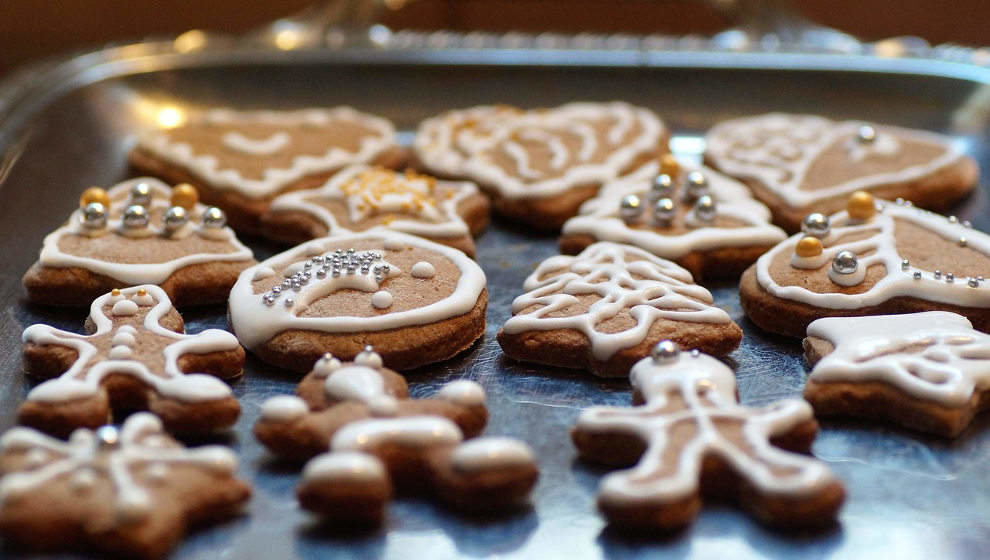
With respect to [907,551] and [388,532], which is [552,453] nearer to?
[388,532]

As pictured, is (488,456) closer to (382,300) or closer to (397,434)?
(397,434)

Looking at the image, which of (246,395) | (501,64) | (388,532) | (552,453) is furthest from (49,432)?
(501,64)

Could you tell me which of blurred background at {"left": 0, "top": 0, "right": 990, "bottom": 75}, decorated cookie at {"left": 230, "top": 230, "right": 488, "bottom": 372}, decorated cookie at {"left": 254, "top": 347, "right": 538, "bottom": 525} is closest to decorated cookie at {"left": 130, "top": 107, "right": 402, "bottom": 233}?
decorated cookie at {"left": 230, "top": 230, "right": 488, "bottom": 372}

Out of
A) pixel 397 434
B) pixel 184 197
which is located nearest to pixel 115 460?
pixel 397 434

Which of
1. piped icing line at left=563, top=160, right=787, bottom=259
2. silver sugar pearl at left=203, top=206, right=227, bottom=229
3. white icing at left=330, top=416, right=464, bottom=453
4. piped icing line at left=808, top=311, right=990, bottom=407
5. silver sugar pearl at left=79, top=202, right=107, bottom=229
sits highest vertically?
silver sugar pearl at left=79, top=202, right=107, bottom=229

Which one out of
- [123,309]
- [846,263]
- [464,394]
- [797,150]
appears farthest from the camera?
[797,150]

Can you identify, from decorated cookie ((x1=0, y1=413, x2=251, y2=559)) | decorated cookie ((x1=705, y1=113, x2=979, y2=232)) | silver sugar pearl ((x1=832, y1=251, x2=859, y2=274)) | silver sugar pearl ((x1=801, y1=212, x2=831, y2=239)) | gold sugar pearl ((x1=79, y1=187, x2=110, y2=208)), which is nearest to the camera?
decorated cookie ((x1=0, y1=413, x2=251, y2=559))

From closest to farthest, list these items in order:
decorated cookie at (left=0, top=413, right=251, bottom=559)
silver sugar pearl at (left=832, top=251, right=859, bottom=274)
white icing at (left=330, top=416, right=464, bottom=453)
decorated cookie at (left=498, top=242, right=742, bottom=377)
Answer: decorated cookie at (left=0, top=413, right=251, bottom=559), white icing at (left=330, top=416, right=464, bottom=453), decorated cookie at (left=498, top=242, right=742, bottom=377), silver sugar pearl at (left=832, top=251, right=859, bottom=274)

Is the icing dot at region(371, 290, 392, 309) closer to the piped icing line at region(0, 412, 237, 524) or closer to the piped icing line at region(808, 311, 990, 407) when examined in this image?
the piped icing line at region(0, 412, 237, 524)
